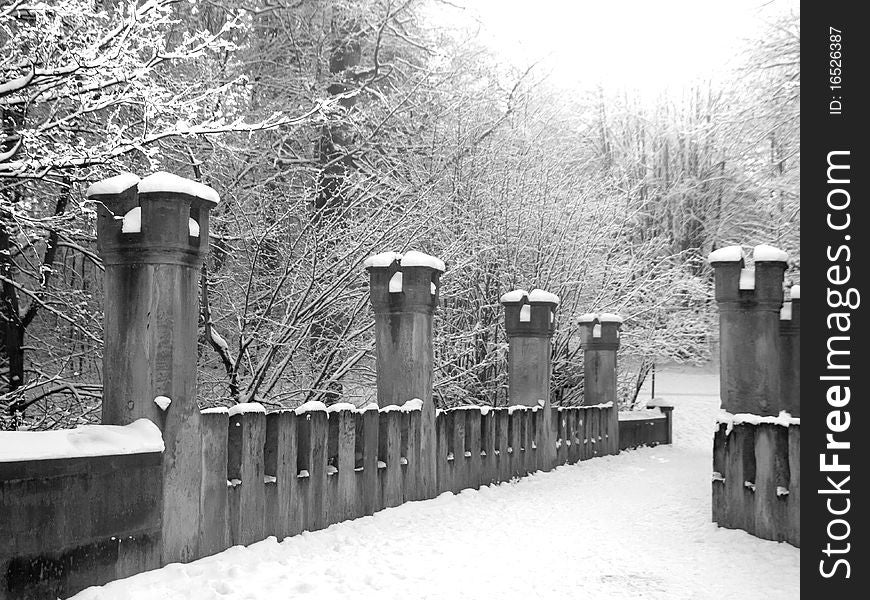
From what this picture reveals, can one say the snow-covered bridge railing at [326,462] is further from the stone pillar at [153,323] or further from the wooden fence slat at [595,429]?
the wooden fence slat at [595,429]

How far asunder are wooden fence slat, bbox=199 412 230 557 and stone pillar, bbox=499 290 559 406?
7.81 meters

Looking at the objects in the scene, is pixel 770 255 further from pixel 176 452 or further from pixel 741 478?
pixel 176 452

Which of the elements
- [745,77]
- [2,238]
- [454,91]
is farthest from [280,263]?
[745,77]

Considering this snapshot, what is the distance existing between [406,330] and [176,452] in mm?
4292

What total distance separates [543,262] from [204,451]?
44.5 feet

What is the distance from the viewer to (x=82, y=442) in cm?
520

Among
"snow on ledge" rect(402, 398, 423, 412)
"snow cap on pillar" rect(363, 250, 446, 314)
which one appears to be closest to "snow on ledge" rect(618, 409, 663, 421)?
"snow on ledge" rect(402, 398, 423, 412)

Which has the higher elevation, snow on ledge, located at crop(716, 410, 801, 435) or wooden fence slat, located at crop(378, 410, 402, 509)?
snow on ledge, located at crop(716, 410, 801, 435)

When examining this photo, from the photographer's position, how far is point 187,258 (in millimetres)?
6160

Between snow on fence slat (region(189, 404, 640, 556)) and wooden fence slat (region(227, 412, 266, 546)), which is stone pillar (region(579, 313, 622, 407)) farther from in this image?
wooden fence slat (region(227, 412, 266, 546))

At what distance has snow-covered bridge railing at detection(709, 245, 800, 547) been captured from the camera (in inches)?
308
